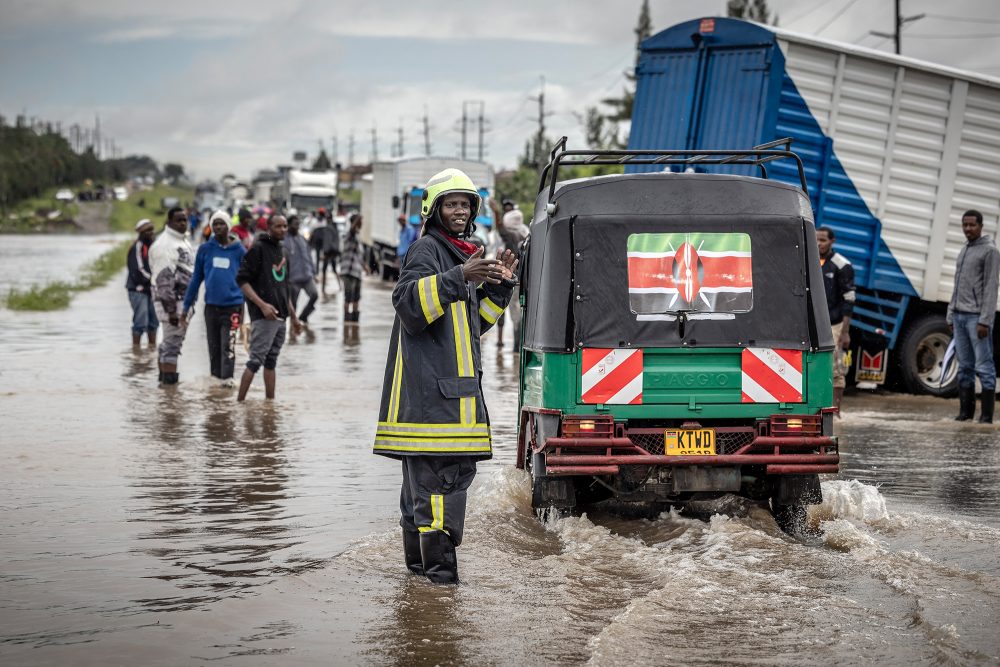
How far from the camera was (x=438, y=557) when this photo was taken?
21.1 feet

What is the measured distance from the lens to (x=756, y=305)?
7.67 m

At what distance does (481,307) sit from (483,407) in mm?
486

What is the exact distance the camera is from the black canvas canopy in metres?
7.59

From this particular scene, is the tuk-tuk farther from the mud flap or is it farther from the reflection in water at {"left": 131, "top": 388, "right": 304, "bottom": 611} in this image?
the reflection in water at {"left": 131, "top": 388, "right": 304, "bottom": 611}

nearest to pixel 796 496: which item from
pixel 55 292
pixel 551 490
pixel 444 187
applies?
pixel 551 490

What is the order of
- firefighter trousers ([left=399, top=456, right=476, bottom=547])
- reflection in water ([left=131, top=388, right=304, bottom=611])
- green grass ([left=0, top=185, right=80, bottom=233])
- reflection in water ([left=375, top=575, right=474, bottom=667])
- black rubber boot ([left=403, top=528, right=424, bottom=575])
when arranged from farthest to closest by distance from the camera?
green grass ([left=0, top=185, right=80, bottom=233]) < reflection in water ([left=131, top=388, right=304, bottom=611]) < black rubber boot ([left=403, top=528, right=424, bottom=575]) < firefighter trousers ([left=399, top=456, right=476, bottom=547]) < reflection in water ([left=375, top=575, right=474, bottom=667])

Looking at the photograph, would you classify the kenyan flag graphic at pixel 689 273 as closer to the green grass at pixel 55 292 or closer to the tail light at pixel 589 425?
the tail light at pixel 589 425

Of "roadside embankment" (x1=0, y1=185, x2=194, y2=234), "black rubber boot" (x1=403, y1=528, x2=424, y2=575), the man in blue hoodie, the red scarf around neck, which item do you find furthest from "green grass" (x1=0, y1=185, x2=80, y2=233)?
the red scarf around neck

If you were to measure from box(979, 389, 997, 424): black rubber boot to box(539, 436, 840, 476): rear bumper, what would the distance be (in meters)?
5.94

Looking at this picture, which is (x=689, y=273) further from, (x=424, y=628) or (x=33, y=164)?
(x=33, y=164)

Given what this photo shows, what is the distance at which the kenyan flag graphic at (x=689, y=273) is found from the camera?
763 cm

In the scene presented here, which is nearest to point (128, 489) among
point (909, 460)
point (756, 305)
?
point (756, 305)

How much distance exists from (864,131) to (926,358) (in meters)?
2.90

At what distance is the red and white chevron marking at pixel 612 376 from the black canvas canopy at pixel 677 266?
0.06 metres
